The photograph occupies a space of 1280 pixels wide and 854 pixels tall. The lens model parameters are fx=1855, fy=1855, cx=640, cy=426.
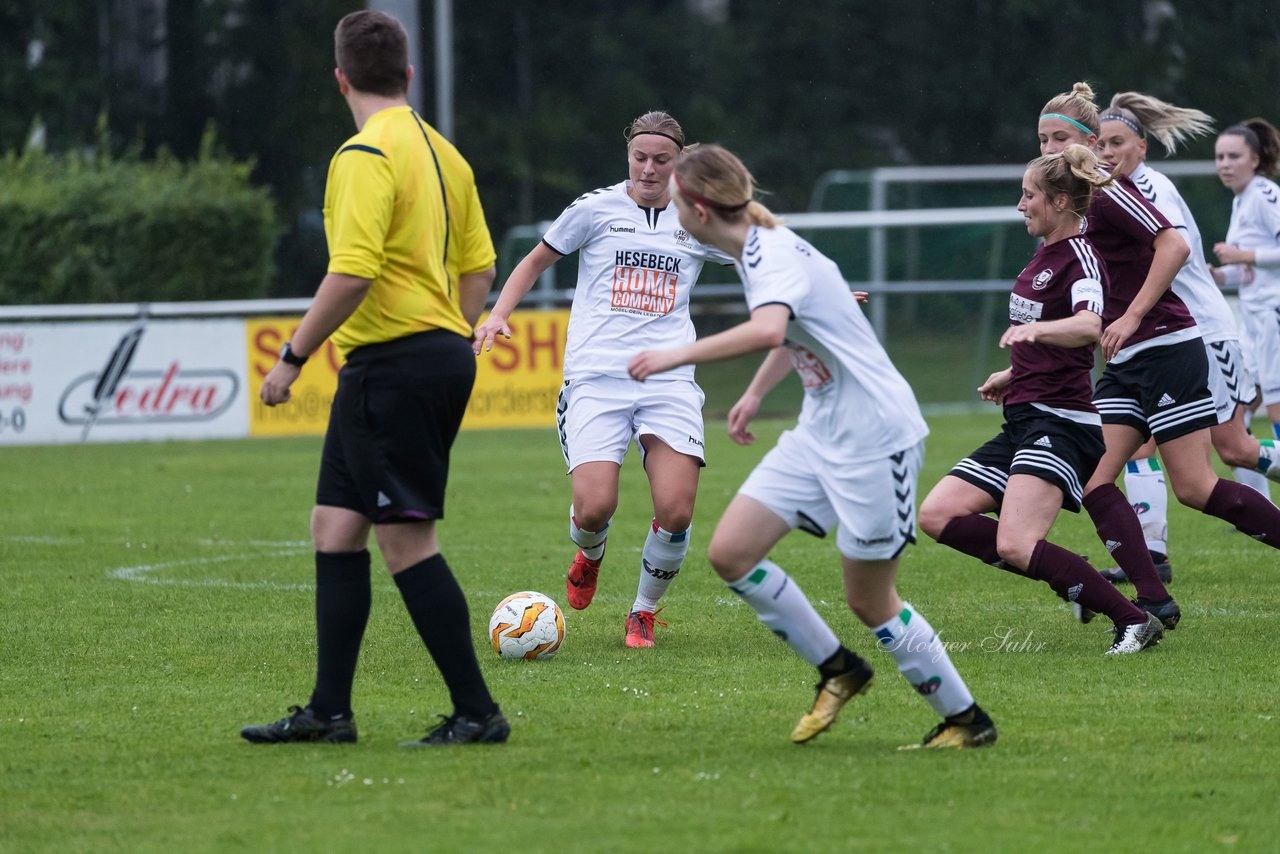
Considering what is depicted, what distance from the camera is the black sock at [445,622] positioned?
5.23 metres

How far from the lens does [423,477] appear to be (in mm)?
5176

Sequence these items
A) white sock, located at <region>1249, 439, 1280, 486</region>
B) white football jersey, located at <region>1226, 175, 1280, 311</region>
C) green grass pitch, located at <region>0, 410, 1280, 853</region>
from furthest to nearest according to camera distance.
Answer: white football jersey, located at <region>1226, 175, 1280, 311</region>, white sock, located at <region>1249, 439, 1280, 486</region>, green grass pitch, located at <region>0, 410, 1280, 853</region>

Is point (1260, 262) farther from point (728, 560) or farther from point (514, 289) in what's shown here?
point (728, 560)

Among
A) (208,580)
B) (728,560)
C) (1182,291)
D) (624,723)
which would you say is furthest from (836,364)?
(208,580)

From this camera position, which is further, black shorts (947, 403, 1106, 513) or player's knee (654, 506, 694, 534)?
player's knee (654, 506, 694, 534)

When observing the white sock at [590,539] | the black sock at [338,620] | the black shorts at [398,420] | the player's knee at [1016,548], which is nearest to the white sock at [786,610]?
the black shorts at [398,420]

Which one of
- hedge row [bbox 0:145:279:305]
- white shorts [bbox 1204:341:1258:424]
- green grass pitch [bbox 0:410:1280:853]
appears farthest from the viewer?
hedge row [bbox 0:145:279:305]

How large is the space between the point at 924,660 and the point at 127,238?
18144 mm

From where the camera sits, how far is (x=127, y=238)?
856 inches

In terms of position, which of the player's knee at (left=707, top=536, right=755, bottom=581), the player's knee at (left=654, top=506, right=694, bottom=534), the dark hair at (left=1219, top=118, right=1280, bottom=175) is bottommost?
the player's knee at (left=654, top=506, right=694, bottom=534)

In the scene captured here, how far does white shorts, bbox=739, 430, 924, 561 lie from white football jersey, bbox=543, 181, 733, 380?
222 centimetres

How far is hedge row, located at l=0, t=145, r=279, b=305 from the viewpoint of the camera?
845 inches

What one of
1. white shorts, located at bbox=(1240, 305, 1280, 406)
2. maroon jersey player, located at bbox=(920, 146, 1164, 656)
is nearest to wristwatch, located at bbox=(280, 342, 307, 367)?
maroon jersey player, located at bbox=(920, 146, 1164, 656)

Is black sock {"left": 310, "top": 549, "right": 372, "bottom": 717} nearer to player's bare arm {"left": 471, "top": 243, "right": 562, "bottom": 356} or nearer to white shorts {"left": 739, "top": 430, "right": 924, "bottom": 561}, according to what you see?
white shorts {"left": 739, "top": 430, "right": 924, "bottom": 561}
